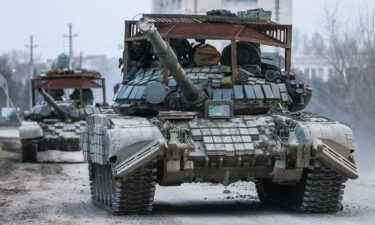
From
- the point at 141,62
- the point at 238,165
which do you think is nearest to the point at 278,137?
the point at 238,165

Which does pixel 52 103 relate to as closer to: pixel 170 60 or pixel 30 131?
pixel 30 131

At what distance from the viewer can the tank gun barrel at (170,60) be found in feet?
50.5

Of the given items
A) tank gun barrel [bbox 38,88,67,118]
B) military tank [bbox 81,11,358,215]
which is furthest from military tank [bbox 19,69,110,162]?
military tank [bbox 81,11,358,215]

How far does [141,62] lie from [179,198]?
2526mm

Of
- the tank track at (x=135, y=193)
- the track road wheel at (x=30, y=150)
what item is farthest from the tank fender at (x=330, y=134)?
the track road wheel at (x=30, y=150)

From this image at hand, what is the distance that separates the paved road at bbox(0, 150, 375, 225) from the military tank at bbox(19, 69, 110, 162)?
5.66 m

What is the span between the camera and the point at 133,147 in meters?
15.8

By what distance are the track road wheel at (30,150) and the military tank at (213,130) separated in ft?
41.1

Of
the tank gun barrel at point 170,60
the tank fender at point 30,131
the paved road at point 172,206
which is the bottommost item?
the tank fender at point 30,131

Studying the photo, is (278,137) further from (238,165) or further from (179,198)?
(179,198)

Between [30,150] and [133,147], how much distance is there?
15945 mm

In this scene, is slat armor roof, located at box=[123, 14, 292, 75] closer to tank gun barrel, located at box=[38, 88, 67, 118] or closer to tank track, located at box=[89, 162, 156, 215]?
tank track, located at box=[89, 162, 156, 215]

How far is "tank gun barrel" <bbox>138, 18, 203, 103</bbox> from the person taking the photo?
15.4m

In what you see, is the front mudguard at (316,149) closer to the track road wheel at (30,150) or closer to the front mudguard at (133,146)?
the front mudguard at (133,146)
